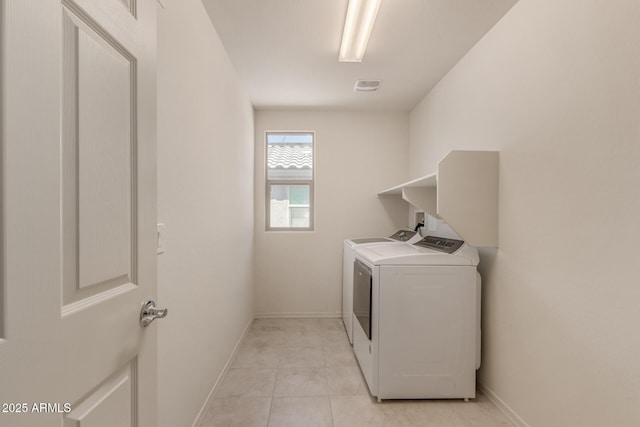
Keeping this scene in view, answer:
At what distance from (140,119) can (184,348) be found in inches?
46.5

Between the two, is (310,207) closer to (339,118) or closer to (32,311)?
(339,118)

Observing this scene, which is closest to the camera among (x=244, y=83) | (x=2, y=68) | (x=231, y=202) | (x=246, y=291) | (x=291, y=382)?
(x=2, y=68)

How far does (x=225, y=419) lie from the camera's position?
1.82 metres

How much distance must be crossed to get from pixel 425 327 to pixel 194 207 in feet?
5.44

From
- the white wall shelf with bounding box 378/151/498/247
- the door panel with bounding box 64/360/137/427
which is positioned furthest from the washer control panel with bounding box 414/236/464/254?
the door panel with bounding box 64/360/137/427

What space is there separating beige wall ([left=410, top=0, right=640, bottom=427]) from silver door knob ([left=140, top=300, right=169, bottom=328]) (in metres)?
1.69

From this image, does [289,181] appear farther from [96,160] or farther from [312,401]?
[96,160]

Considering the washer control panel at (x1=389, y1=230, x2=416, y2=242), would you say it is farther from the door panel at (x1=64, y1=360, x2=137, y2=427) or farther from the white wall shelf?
the door panel at (x1=64, y1=360, x2=137, y2=427)

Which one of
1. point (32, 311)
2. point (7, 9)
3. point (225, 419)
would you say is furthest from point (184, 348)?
point (7, 9)

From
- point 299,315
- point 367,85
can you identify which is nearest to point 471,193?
point 367,85

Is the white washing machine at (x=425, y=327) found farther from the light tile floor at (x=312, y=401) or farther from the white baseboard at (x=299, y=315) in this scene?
the white baseboard at (x=299, y=315)

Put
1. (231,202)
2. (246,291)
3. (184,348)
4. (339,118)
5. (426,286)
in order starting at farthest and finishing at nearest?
1. (339,118)
2. (246,291)
3. (231,202)
4. (426,286)
5. (184,348)

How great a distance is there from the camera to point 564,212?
4.74ft

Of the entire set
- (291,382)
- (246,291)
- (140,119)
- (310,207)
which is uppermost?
(140,119)
